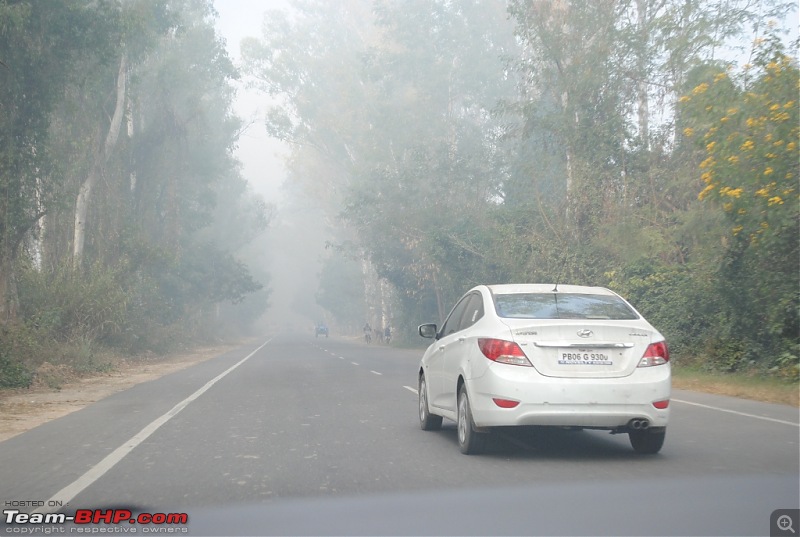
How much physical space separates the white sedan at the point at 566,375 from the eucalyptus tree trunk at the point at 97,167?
964 inches

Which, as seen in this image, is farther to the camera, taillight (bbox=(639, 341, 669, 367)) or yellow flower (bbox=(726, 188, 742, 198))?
yellow flower (bbox=(726, 188, 742, 198))

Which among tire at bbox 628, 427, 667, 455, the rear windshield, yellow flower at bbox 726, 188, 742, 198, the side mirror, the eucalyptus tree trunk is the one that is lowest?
tire at bbox 628, 427, 667, 455

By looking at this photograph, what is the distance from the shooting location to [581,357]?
8.06 m

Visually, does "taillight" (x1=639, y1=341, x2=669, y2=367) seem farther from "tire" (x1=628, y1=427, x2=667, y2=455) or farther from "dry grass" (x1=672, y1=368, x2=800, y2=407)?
"dry grass" (x1=672, y1=368, x2=800, y2=407)

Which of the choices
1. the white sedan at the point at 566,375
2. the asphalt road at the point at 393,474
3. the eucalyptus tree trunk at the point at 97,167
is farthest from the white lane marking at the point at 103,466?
the eucalyptus tree trunk at the point at 97,167

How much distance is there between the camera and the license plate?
805cm

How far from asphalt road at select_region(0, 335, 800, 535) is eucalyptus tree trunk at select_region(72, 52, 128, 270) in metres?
19.6

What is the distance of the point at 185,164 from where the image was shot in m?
44.3

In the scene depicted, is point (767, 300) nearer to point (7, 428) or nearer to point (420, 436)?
point (420, 436)

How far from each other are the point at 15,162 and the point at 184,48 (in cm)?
2356

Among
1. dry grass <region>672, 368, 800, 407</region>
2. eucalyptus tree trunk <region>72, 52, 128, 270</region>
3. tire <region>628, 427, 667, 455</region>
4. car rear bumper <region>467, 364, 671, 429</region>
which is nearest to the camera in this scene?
car rear bumper <region>467, 364, 671, 429</region>

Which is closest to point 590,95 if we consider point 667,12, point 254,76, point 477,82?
point 667,12

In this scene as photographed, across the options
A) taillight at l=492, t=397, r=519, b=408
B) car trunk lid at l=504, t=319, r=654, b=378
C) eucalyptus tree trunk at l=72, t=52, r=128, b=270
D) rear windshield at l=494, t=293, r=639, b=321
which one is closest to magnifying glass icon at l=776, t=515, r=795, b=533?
car trunk lid at l=504, t=319, r=654, b=378

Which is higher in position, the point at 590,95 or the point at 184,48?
the point at 184,48
